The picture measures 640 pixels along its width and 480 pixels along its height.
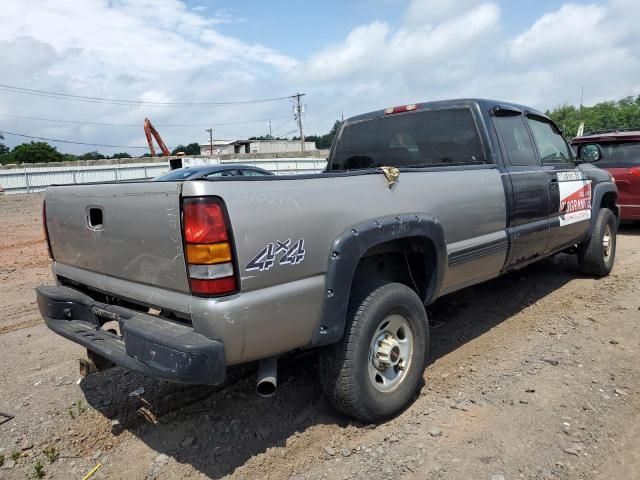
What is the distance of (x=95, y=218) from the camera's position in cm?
302

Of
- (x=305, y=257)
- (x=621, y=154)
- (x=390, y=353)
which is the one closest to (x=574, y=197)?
(x=390, y=353)

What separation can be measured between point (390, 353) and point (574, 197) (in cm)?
320

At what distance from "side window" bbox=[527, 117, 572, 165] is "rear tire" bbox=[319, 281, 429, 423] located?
2.59 m

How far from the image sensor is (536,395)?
11.0 feet

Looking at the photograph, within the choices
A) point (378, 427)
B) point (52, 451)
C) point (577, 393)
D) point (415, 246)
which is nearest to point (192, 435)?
point (52, 451)

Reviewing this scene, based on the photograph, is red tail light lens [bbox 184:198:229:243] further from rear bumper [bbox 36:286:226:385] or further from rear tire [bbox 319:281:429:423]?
rear tire [bbox 319:281:429:423]

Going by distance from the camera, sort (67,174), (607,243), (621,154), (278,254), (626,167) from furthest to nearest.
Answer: (67,174)
(621,154)
(626,167)
(607,243)
(278,254)

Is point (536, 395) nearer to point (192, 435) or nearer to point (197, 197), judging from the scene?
point (192, 435)

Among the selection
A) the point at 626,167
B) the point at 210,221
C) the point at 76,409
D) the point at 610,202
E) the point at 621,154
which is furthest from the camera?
the point at 621,154

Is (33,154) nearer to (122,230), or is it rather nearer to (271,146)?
(271,146)

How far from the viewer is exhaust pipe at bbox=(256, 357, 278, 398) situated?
2.63 metres

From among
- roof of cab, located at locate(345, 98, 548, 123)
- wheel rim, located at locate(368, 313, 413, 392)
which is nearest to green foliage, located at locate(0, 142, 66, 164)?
roof of cab, located at locate(345, 98, 548, 123)

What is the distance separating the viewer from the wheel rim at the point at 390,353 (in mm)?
3086

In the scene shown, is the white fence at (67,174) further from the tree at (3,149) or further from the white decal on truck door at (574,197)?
the tree at (3,149)
